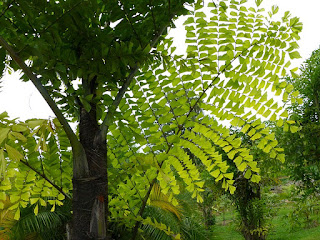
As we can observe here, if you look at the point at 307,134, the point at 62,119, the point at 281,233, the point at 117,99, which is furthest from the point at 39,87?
the point at 281,233

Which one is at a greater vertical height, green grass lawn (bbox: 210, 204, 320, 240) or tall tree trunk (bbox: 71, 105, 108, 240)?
tall tree trunk (bbox: 71, 105, 108, 240)

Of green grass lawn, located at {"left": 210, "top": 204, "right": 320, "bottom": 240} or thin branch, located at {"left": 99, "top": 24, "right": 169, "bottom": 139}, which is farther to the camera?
green grass lawn, located at {"left": 210, "top": 204, "right": 320, "bottom": 240}

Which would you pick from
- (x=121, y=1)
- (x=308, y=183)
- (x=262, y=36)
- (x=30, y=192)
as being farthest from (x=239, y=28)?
(x=308, y=183)

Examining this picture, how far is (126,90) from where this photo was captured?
1.05m

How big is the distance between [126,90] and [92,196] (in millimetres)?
308

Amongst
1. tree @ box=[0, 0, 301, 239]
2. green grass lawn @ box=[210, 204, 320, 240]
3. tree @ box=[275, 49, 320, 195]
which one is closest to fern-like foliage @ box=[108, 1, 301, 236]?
tree @ box=[0, 0, 301, 239]

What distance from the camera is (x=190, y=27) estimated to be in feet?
3.58

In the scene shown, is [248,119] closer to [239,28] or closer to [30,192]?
[239,28]

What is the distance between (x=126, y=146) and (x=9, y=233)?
3974 mm

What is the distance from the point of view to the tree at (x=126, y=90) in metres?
0.92

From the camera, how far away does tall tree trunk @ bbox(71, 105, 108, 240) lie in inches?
36.2

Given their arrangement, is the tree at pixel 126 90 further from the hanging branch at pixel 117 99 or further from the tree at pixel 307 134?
the tree at pixel 307 134

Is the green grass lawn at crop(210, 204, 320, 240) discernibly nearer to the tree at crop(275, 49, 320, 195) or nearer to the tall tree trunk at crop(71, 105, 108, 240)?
the tree at crop(275, 49, 320, 195)

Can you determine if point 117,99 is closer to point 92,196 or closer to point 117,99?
point 117,99
